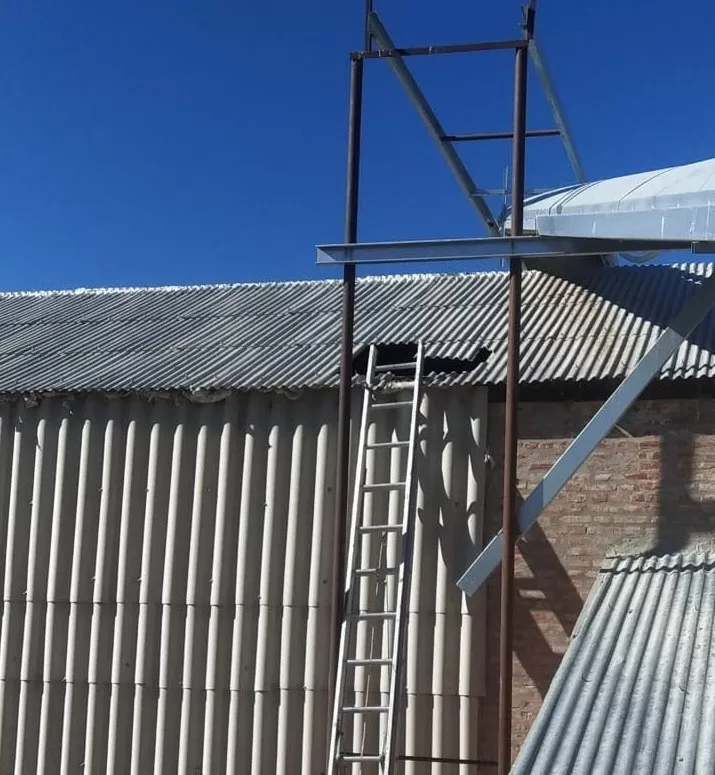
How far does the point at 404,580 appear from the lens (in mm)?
7270

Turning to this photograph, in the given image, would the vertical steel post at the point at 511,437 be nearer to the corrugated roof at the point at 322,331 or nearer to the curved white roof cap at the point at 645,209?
the curved white roof cap at the point at 645,209

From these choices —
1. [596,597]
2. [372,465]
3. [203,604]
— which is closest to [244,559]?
[203,604]

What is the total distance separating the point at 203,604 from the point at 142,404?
1.94m

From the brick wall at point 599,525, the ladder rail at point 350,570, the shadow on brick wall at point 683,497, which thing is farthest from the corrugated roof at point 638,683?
the ladder rail at point 350,570

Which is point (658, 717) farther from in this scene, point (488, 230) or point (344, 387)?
point (488, 230)

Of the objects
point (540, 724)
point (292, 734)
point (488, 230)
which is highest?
point (488, 230)

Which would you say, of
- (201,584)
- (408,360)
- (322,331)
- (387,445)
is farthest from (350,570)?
(322,331)

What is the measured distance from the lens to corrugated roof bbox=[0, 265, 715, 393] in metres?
8.48

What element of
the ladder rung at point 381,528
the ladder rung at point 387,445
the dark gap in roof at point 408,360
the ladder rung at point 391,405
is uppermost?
the dark gap in roof at point 408,360

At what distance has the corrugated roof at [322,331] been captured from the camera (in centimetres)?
848

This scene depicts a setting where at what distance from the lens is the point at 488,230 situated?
10.6 metres

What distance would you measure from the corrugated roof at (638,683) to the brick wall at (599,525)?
12.9 inches

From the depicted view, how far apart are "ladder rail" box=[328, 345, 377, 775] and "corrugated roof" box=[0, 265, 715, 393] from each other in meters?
0.42

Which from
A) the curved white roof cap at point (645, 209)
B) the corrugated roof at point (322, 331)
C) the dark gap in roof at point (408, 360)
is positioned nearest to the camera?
the curved white roof cap at point (645, 209)
